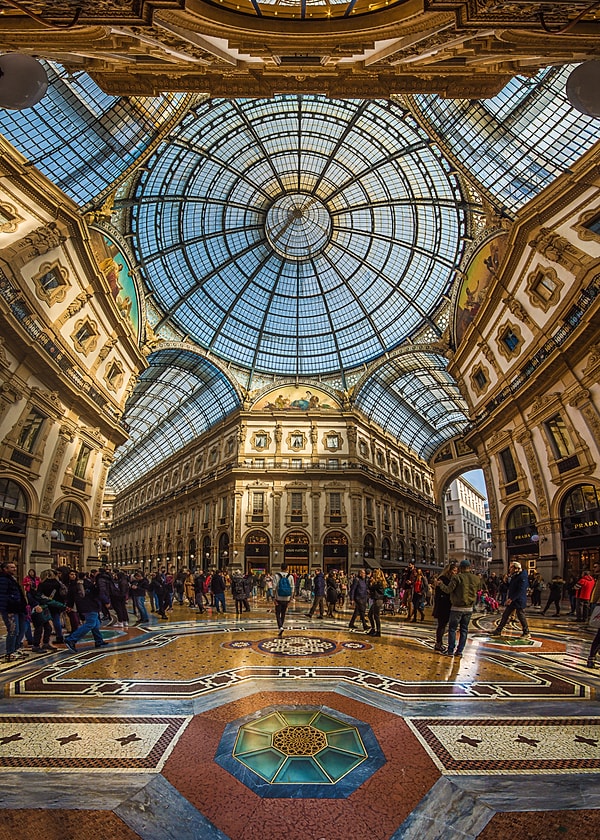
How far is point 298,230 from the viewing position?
1639 inches

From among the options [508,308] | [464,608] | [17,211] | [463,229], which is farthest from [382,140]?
[464,608]

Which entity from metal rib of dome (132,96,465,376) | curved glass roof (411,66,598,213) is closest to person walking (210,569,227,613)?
curved glass roof (411,66,598,213)

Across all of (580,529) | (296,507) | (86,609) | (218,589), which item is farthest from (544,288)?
(296,507)

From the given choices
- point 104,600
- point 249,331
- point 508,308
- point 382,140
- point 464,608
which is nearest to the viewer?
point 464,608

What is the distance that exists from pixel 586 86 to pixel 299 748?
802cm

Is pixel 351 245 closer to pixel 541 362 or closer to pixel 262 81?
pixel 541 362

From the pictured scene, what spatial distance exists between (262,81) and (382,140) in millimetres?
26187

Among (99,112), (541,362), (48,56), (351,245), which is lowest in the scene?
(48,56)

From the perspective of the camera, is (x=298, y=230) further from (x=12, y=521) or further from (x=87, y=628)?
(x=87, y=628)

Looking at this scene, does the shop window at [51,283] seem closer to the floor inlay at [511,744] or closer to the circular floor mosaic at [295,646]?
the circular floor mosaic at [295,646]

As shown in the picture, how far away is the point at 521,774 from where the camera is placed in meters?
4.46

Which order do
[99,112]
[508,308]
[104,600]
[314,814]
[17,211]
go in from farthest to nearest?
[508,308] < [99,112] < [17,211] < [104,600] < [314,814]

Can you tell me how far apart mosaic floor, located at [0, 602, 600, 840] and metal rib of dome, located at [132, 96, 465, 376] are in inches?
1192

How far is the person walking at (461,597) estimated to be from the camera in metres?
9.48
